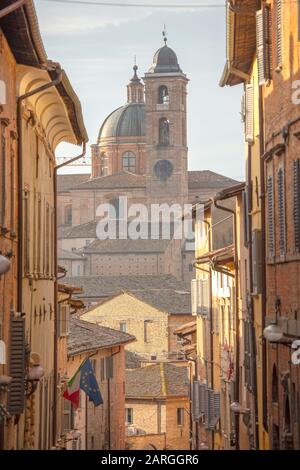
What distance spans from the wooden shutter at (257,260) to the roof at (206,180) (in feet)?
412

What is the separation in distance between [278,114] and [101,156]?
13967cm

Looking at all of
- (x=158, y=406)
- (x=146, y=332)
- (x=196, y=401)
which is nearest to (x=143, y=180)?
(x=146, y=332)

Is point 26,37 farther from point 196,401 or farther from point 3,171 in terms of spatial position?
point 196,401

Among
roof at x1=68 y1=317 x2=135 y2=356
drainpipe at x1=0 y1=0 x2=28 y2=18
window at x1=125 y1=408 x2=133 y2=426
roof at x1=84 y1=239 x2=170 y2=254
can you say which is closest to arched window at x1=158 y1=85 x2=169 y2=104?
roof at x1=84 y1=239 x2=170 y2=254

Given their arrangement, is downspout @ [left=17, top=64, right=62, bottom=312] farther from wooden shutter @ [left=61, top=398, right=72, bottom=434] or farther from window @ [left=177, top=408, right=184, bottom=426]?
window @ [left=177, top=408, right=184, bottom=426]

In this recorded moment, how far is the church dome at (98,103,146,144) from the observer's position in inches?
6142

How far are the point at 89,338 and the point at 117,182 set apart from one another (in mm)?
106764

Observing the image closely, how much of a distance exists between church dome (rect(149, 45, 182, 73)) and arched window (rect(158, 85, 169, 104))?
5.80 feet

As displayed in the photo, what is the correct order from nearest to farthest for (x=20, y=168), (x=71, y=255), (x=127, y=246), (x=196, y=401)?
(x=20, y=168) < (x=196, y=401) < (x=127, y=246) < (x=71, y=255)

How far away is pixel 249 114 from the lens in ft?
84.7

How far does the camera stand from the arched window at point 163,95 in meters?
145

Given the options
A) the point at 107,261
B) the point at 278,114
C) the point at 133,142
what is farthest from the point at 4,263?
the point at 133,142

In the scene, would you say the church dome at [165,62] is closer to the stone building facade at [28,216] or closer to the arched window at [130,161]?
the arched window at [130,161]

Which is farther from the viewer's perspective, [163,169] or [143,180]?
[143,180]
